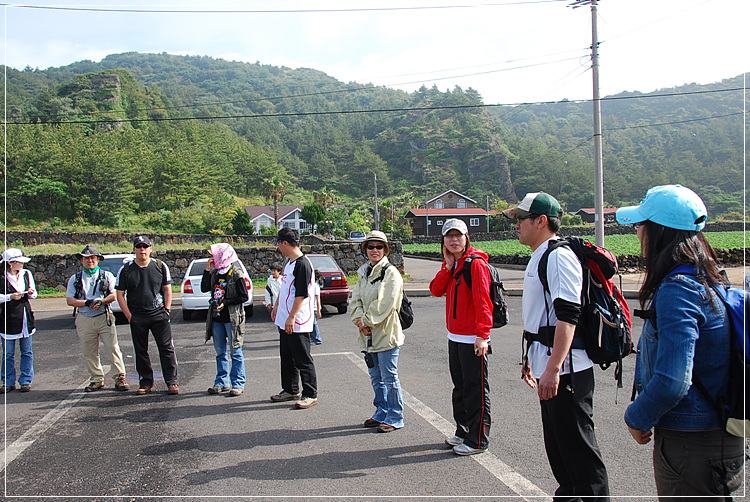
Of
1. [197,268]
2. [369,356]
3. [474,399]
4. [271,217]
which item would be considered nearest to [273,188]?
[271,217]

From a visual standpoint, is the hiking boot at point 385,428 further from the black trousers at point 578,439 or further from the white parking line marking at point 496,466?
the black trousers at point 578,439

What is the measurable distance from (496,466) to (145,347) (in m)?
4.67

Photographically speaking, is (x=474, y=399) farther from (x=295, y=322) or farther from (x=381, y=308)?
(x=295, y=322)

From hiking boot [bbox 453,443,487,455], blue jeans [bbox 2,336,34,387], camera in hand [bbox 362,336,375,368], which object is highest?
camera in hand [bbox 362,336,375,368]

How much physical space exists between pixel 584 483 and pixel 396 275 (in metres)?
2.70

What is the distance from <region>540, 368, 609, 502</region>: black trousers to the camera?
9.28ft

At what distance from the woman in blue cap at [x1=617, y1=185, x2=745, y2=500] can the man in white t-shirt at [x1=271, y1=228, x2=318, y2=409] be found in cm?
408

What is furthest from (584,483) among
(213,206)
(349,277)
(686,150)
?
(686,150)

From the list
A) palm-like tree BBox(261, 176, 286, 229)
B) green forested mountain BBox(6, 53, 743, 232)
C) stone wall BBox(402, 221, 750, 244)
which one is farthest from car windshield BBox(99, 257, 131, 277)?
palm-like tree BBox(261, 176, 286, 229)

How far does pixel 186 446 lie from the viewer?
4.65 metres

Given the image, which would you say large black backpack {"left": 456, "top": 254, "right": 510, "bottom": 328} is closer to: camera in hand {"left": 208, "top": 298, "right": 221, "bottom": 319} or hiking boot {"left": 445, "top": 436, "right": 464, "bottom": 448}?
hiking boot {"left": 445, "top": 436, "right": 464, "bottom": 448}

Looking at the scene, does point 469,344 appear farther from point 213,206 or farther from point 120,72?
point 120,72

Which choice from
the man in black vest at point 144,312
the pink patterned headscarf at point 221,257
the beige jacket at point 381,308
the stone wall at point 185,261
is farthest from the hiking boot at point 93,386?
the stone wall at point 185,261

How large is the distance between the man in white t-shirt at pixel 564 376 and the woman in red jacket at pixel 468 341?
1.21 m
